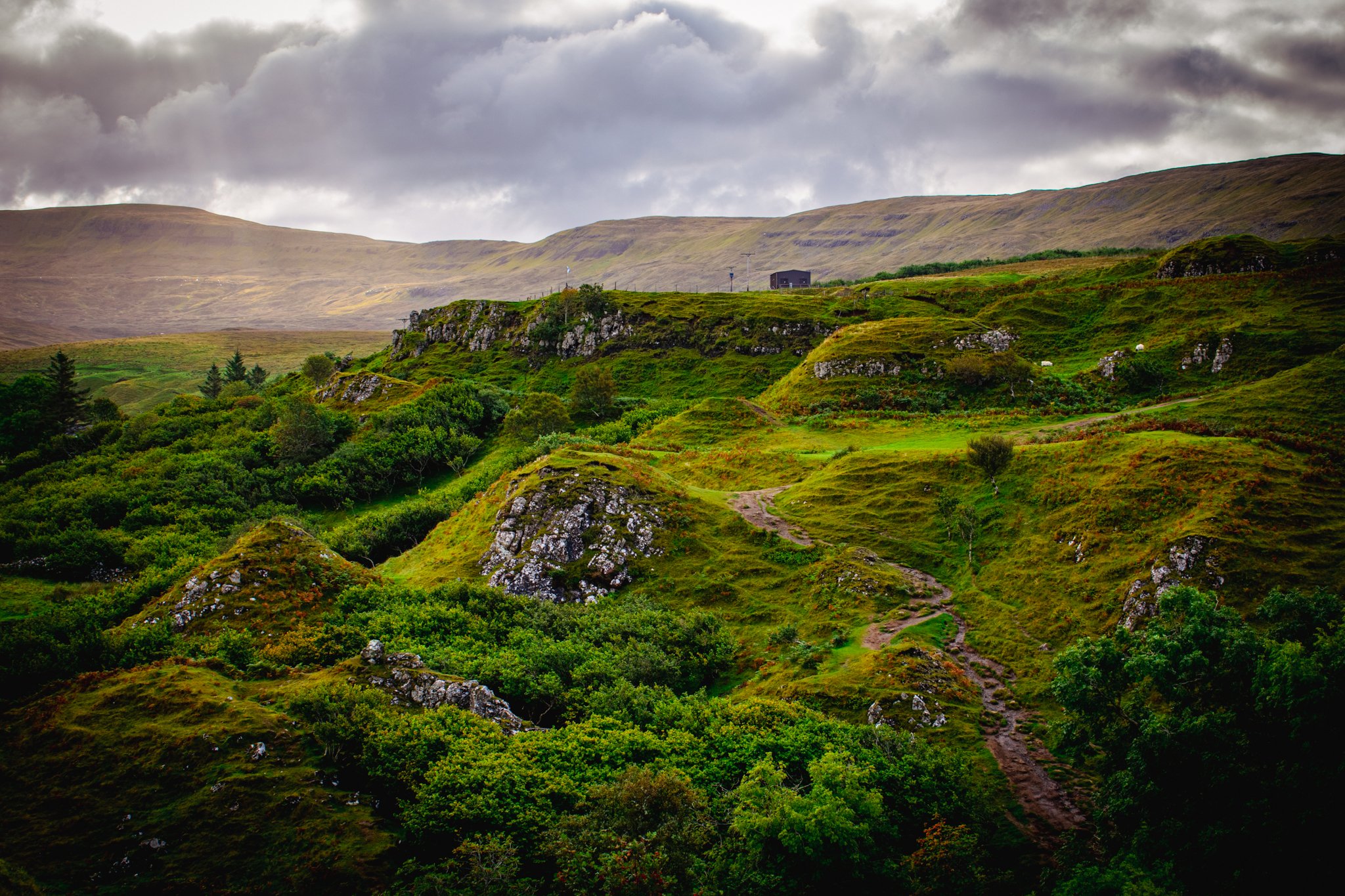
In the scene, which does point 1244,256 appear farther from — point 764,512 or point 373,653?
point 373,653

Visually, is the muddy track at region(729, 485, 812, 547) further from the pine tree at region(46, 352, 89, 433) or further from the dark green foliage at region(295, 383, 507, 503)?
the pine tree at region(46, 352, 89, 433)

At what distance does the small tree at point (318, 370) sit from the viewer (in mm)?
140625

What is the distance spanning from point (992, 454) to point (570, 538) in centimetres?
3119

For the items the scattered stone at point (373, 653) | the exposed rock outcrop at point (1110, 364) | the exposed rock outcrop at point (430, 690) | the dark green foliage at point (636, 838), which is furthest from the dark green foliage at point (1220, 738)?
the exposed rock outcrop at point (1110, 364)

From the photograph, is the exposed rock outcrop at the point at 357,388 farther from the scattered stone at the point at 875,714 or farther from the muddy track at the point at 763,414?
the scattered stone at the point at 875,714

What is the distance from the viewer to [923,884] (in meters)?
21.7

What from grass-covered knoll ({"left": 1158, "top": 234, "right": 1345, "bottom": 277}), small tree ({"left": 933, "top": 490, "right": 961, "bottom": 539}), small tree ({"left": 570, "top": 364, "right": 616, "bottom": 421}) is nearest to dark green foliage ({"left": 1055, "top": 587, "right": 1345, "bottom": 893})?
small tree ({"left": 933, "top": 490, "right": 961, "bottom": 539})

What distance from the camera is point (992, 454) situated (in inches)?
1834

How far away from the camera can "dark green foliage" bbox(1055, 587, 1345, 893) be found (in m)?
19.7

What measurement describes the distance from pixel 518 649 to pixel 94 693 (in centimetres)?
1878

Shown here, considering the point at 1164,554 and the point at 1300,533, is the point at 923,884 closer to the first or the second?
the point at 1164,554

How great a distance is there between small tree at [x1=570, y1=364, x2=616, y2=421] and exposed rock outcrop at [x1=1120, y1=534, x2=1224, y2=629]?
268 feet

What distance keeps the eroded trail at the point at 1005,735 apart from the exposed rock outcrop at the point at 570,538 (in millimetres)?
19179

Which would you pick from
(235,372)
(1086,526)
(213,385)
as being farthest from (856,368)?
(235,372)
